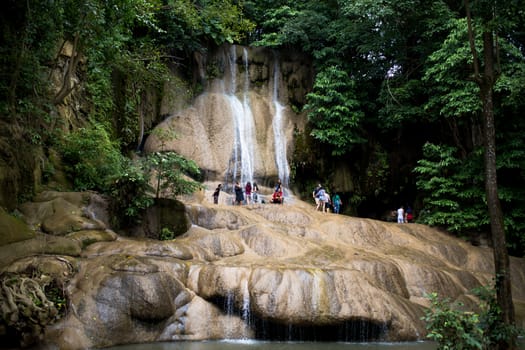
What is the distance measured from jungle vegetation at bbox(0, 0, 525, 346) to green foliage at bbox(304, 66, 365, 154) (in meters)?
0.08

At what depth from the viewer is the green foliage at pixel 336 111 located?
Result: 22281 mm

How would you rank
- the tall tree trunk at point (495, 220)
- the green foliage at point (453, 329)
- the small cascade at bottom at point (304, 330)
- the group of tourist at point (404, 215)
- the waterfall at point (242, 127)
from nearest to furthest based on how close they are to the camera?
the green foliage at point (453, 329)
the tall tree trunk at point (495, 220)
the small cascade at bottom at point (304, 330)
the group of tourist at point (404, 215)
the waterfall at point (242, 127)

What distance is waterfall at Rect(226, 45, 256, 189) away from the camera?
22.1 metres

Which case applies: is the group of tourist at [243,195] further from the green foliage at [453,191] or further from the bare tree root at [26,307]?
the bare tree root at [26,307]

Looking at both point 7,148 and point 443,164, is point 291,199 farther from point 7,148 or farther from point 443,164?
point 7,148

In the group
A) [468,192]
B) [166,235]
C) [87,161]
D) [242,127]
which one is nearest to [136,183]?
[166,235]

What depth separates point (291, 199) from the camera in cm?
2184

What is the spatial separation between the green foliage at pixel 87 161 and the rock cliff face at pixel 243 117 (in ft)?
18.2

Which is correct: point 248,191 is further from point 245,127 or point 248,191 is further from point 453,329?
point 453,329

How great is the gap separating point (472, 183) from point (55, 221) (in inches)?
663

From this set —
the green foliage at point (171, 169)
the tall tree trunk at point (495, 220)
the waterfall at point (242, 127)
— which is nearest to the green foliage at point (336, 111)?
the waterfall at point (242, 127)

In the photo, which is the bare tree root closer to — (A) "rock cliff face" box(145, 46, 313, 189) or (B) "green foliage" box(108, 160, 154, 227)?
(B) "green foliage" box(108, 160, 154, 227)

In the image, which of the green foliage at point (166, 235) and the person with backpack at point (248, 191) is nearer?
the green foliage at point (166, 235)

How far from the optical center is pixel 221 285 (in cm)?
1069
